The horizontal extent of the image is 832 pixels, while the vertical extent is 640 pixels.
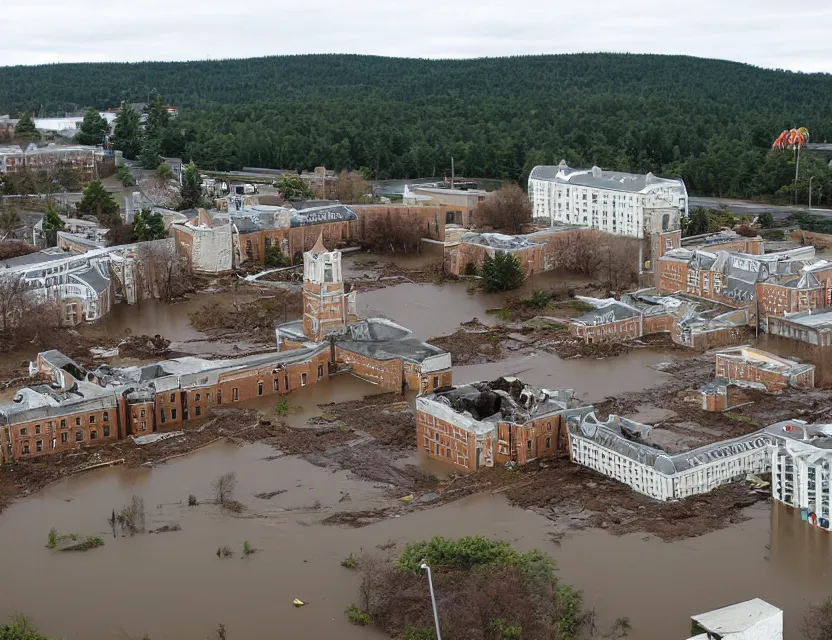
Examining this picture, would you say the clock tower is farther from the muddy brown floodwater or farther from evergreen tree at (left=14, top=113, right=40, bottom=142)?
evergreen tree at (left=14, top=113, right=40, bottom=142)

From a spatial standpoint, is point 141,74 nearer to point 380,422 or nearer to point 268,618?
point 380,422

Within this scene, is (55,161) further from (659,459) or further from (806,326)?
(659,459)

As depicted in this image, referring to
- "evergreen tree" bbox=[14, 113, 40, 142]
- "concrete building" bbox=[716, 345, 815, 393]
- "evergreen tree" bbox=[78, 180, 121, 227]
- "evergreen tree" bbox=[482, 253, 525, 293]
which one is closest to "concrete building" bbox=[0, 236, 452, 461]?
"concrete building" bbox=[716, 345, 815, 393]

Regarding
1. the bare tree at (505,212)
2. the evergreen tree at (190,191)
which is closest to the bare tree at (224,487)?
the bare tree at (505,212)

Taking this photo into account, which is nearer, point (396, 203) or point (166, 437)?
point (166, 437)

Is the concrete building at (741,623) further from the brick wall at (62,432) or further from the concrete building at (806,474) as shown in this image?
the brick wall at (62,432)

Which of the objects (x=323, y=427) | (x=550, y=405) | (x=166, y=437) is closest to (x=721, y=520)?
(x=550, y=405)

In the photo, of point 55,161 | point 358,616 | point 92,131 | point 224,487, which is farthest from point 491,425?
point 92,131
